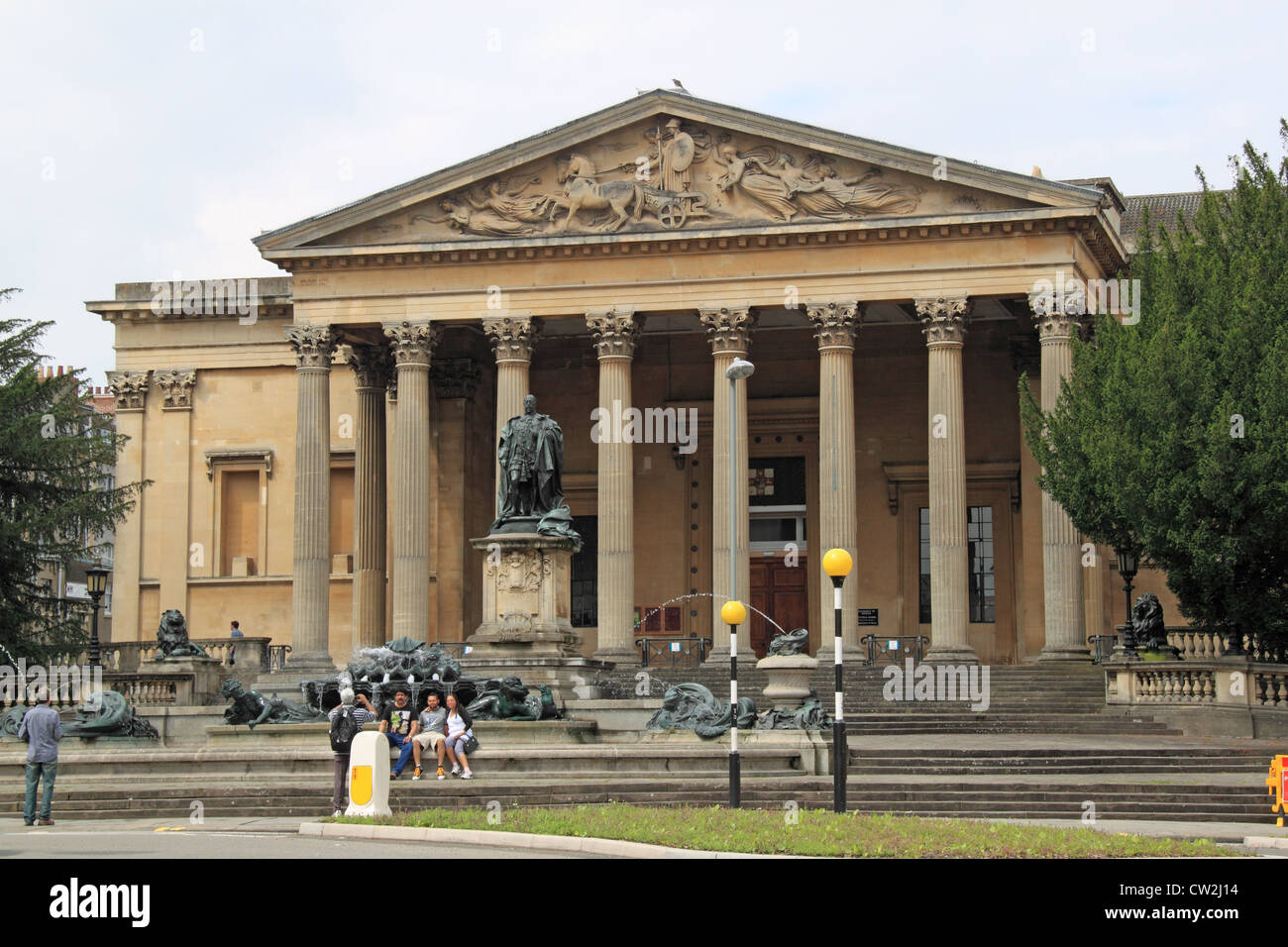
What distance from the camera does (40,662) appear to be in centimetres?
4622

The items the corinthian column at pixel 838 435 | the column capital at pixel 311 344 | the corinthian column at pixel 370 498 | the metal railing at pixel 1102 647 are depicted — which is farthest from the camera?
the corinthian column at pixel 370 498

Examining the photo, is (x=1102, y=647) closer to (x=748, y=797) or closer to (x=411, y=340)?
(x=411, y=340)

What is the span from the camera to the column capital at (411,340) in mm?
48875

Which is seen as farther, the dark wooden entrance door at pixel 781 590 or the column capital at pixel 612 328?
the dark wooden entrance door at pixel 781 590

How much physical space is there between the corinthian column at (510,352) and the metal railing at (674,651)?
7425mm

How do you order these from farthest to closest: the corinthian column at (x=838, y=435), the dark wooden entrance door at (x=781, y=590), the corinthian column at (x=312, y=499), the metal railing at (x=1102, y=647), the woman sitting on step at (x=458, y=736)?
the dark wooden entrance door at (x=781, y=590)
the corinthian column at (x=312, y=499)
the corinthian column at (x=838, y=435)
the metal railing at (x=1102, y=647)
the woman sitting on step at (x=458, y=736)

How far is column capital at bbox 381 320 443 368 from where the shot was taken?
48875 mm

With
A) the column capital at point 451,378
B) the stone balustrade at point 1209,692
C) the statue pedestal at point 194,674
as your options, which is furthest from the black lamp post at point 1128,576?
the column capital at point 451,378

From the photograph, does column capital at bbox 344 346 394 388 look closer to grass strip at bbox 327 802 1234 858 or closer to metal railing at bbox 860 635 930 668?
metal railing at bbox 860 635 930 668

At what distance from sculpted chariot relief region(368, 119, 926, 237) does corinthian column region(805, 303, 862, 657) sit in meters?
2.78

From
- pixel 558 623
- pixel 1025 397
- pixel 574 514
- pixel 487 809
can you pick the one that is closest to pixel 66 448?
pixel 574 514

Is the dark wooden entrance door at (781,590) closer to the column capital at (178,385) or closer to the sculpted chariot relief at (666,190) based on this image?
the sculpted chariot relief at (666,190)

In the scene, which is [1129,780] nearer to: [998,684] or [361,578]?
[998,684]
